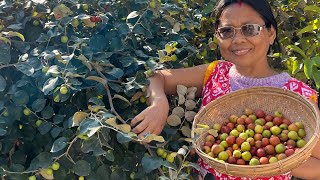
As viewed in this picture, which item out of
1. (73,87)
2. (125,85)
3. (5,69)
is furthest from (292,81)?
(5,69)

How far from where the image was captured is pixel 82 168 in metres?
1.32

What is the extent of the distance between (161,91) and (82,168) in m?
0.39

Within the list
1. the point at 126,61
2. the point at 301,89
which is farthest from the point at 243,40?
the point at 126,61

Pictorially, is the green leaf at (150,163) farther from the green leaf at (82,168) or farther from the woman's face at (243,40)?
the woman's face at (243,40)

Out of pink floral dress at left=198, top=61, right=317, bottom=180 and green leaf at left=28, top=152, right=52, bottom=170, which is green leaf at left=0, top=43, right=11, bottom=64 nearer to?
green leaf at left=28, top=152, right=52, bottom=170

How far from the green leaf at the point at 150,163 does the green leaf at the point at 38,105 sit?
0.34 metres

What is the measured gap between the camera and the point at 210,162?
4.76 feet

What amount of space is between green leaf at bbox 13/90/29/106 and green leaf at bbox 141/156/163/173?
0.38 meters

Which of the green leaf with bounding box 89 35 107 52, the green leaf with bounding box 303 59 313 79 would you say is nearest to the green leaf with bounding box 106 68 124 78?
the green leaf with bounding box 89 35 107 52

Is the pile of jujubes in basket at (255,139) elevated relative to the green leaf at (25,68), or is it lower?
lower

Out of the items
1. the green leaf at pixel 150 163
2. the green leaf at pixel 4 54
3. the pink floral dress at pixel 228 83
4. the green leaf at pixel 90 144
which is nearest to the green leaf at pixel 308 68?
the pink floral dress at pixel 228 83

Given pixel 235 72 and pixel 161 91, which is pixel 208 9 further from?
pixel 161 91

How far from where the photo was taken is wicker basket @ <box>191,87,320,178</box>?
139cm

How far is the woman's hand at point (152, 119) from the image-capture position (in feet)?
4.74
